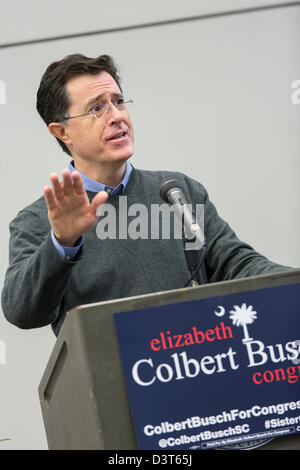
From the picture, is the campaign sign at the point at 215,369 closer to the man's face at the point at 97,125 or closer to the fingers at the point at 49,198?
the fingers at the point at 49,198

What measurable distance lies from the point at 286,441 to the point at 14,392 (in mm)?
2149

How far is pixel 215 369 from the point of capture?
1.16m

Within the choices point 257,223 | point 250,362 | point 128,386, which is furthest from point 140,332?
point 257,223

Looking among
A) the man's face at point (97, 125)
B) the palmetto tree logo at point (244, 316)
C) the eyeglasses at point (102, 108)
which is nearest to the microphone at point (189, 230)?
the palmetto tree logo at point (244, 316)

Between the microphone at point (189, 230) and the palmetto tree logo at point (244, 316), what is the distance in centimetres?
27

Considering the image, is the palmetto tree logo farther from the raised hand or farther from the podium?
the raised hand

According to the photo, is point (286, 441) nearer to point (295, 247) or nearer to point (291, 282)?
point (291, 282)

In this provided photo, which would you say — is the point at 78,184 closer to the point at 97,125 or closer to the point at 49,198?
the point at 49,198

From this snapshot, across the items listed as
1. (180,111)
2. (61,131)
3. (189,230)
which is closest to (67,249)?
(189,230)

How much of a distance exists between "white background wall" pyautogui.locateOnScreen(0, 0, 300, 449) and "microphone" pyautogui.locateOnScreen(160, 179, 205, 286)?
1.51 metres

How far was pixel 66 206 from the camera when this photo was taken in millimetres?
1365

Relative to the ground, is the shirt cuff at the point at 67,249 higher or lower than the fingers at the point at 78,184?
lower

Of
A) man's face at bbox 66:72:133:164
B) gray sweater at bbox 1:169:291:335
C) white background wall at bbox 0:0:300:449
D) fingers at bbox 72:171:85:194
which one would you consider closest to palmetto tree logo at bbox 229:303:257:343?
fingers at bbox 72:171:85:194

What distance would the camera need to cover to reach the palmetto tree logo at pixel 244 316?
117 centimetres
